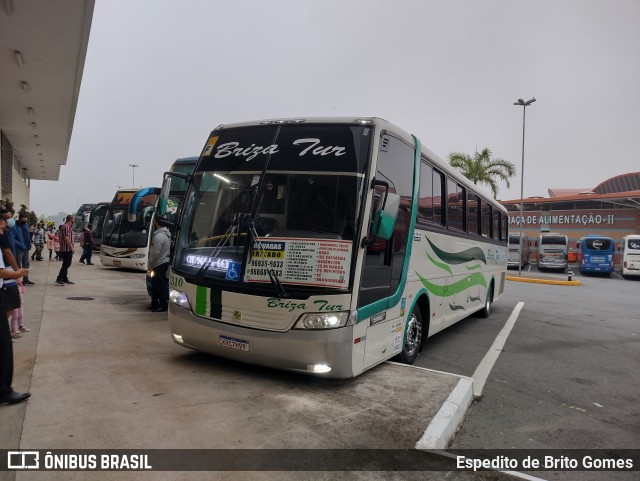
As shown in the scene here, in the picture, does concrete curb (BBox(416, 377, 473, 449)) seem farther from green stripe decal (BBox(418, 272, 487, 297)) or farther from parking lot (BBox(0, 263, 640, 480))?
green stripe decal (BBox(418, 272, 487, 297))

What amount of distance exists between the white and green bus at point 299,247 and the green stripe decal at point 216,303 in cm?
1

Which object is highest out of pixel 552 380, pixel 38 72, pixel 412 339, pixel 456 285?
Answer: pixel 38 72

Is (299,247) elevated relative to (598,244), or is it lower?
elevated

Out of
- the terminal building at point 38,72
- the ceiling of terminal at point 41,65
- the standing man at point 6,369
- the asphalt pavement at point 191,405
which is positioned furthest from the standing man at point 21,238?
Answer: the standing man at point 6,369

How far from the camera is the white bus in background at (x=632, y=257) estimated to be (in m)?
28.6

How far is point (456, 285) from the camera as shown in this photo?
331 inches

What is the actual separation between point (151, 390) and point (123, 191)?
763 inches

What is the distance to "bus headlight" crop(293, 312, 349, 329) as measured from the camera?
4.53 meters

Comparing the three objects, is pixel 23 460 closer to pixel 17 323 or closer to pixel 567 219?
pixel 17 323

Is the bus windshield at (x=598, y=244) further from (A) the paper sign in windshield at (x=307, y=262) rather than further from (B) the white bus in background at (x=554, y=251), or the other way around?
(A) the paper sign in windshield at (x=307, y=262)

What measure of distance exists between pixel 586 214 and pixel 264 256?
4399 cm

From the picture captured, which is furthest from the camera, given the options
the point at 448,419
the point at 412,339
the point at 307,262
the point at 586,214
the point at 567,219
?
the point at 567,219

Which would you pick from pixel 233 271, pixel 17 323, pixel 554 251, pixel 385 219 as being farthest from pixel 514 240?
pixel 17 323

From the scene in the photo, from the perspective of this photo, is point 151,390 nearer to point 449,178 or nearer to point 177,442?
point 177,442
